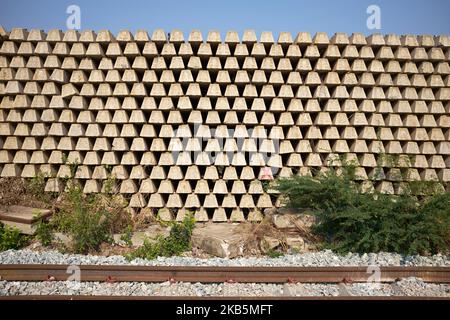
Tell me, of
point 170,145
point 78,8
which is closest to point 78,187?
point 170,145

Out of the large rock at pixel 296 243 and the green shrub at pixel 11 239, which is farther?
the large rock at pixel 296 243

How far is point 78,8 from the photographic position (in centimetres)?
687

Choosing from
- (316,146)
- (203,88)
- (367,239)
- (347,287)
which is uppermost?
(203,88)

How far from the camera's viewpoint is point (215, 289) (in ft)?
14.0

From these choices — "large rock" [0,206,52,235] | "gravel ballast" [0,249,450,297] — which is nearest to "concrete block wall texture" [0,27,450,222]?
"large rock" [0,206,52,235]

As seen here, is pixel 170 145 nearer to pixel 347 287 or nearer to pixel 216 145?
pixel 216 145

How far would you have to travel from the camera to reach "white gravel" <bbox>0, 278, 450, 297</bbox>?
13.7 feet

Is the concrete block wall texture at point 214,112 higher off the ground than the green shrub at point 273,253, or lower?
higher

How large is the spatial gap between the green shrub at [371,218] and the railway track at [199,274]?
90cm

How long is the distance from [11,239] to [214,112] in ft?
16.7

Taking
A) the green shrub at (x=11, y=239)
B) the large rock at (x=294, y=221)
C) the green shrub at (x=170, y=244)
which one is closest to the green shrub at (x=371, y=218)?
the large rock at (x=294, y=221)

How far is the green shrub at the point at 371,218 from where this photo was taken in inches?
212

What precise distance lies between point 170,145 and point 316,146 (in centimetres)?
367

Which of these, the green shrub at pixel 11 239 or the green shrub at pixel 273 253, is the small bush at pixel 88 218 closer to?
the green shrub at pixel 11 239
